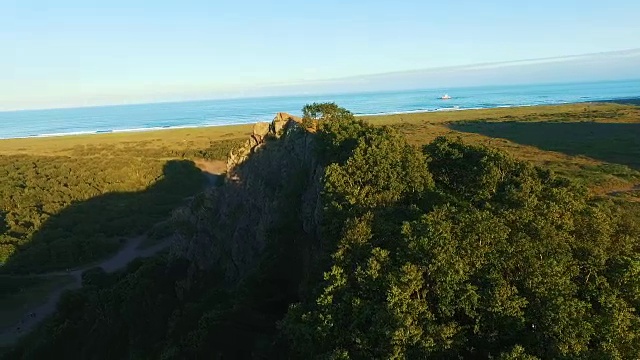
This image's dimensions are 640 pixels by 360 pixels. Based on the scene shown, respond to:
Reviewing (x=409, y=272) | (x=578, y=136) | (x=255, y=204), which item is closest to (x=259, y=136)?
(x=255, y=204)

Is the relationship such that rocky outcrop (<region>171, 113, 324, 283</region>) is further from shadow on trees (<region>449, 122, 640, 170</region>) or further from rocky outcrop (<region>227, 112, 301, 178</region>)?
shadow on trees (<region>449, 122, 640, 170</region>)

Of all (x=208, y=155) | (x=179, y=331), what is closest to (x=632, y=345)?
(x=179, y=331)

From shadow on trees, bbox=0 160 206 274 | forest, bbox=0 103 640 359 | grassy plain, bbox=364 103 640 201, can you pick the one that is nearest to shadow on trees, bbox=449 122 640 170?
grassy plain, bbox=364 103 640 201

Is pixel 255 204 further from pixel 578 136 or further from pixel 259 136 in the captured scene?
pixel 578 136

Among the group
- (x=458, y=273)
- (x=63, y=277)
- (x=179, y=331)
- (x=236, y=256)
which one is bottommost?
(x=63, y=277)

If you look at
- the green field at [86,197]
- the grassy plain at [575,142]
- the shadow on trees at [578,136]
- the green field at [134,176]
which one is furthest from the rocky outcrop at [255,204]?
the shadow on trees at [578,136]

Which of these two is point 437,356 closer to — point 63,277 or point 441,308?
point 441,308
